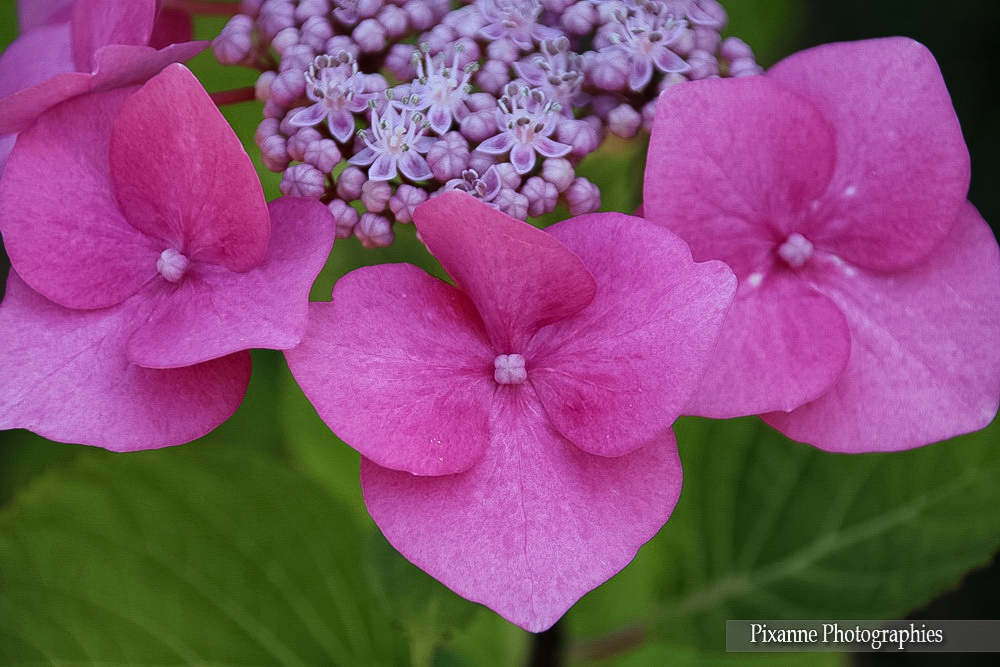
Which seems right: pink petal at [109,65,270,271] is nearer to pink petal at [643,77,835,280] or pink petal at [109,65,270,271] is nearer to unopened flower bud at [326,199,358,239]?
unopened flower bud at [326,199,358,239]

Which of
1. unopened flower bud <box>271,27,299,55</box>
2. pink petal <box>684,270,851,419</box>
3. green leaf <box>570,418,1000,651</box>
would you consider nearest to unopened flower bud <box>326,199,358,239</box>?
unopened flower bud <box>271,27,299,55</box>

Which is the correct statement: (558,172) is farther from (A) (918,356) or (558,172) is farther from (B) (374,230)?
(A) (918,356)

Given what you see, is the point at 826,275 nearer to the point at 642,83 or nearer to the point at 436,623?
the point at 642,83

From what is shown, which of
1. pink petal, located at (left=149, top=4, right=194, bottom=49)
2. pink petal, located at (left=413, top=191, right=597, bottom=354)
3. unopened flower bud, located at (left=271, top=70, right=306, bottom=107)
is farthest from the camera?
pink petal, located at (left=149, top=4, right=194, bottom=49)

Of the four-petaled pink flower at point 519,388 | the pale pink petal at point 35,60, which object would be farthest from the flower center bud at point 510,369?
the pale pink petal at point 35,60

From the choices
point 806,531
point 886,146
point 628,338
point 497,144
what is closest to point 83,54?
point 497,144
